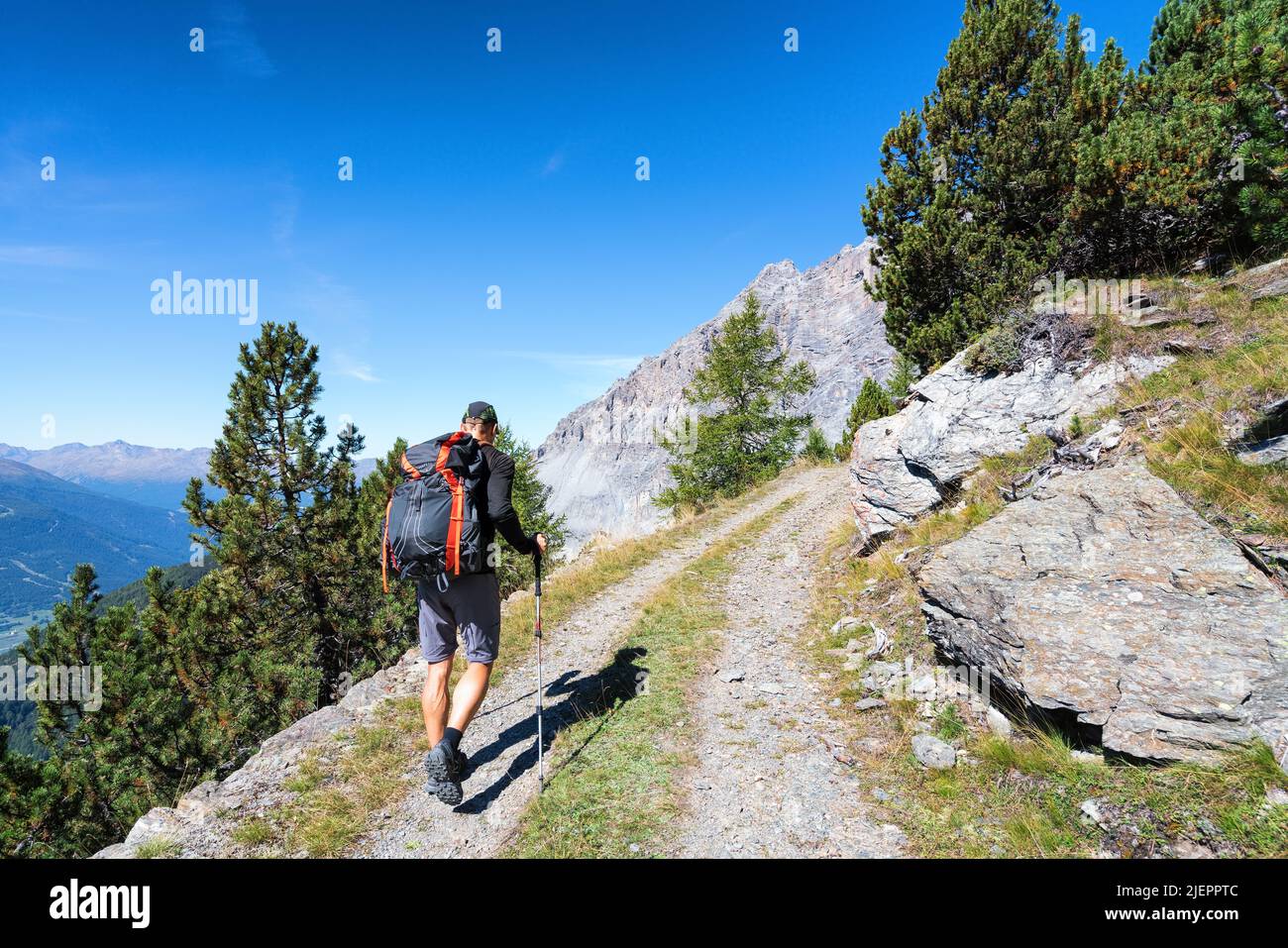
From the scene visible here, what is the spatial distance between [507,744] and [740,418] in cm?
2394

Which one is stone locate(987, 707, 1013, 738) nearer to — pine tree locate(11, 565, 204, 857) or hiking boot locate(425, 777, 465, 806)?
hiking boot locate(425, 777, 465, 806)

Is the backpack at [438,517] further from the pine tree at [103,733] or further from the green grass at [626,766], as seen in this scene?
the pine tree at [103,733]

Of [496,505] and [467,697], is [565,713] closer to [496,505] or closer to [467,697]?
[467,697]

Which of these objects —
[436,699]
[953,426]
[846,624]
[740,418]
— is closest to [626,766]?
[436,699]

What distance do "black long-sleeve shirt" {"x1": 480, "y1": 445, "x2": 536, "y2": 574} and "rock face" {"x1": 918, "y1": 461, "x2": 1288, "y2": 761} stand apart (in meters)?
4.84

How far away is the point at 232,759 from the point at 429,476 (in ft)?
53.2

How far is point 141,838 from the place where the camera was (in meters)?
4.92

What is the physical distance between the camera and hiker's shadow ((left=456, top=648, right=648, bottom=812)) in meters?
5.47

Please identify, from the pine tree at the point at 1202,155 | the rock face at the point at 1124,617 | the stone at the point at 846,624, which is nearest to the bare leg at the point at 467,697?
the rock face at the point at 1124,617

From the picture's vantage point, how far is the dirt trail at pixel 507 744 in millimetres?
4613

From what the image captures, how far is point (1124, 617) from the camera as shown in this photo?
4.68m

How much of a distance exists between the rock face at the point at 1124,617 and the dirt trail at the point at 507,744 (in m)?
4.84
